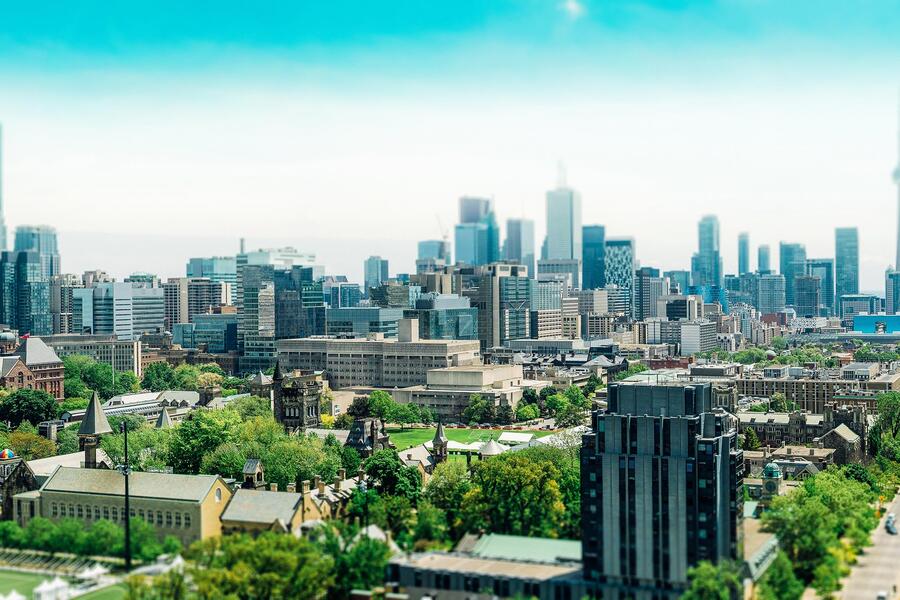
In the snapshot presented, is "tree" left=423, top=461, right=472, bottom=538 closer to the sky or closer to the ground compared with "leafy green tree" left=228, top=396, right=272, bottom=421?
closer to the ground

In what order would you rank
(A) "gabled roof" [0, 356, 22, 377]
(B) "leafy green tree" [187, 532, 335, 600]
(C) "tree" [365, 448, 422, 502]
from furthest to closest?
(A) "gabled roof" [0, 356, 22, 377] → (C) "tree" [365, 448, 422, 502] → (B) "leafy green tree" [187, 532, 335, 600]

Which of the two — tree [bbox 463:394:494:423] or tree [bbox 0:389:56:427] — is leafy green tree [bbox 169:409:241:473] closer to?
tree [bbox 0:389:56:427]

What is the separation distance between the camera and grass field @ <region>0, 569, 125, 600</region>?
51.7 metres

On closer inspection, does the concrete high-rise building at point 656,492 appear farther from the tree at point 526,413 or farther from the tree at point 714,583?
the tree at point 526,413

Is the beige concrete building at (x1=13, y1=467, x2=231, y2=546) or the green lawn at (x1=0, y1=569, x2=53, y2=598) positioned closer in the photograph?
the green lawn at (x1=0, y1=569, x2=53, y2=598)

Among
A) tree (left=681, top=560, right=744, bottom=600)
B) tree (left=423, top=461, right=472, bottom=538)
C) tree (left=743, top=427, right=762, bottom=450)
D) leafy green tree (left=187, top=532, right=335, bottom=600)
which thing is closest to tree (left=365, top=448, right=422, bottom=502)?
tree (left=423, top=461, right=472, bottom=538)

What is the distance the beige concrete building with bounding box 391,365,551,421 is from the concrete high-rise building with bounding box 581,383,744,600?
3068 inches

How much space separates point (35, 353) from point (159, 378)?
25.7m

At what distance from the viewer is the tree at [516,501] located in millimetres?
61688

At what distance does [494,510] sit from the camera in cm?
6278

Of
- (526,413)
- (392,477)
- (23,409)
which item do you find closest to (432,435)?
(526,413)

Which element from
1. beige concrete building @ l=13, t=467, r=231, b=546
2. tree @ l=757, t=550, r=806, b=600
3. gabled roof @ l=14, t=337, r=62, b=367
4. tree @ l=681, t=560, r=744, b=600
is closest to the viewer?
tree @ l=681, t=560, r=744, b=600

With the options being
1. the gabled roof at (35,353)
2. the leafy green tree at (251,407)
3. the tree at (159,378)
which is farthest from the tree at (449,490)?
the tree at (159,378)

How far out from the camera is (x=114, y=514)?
62844mm
